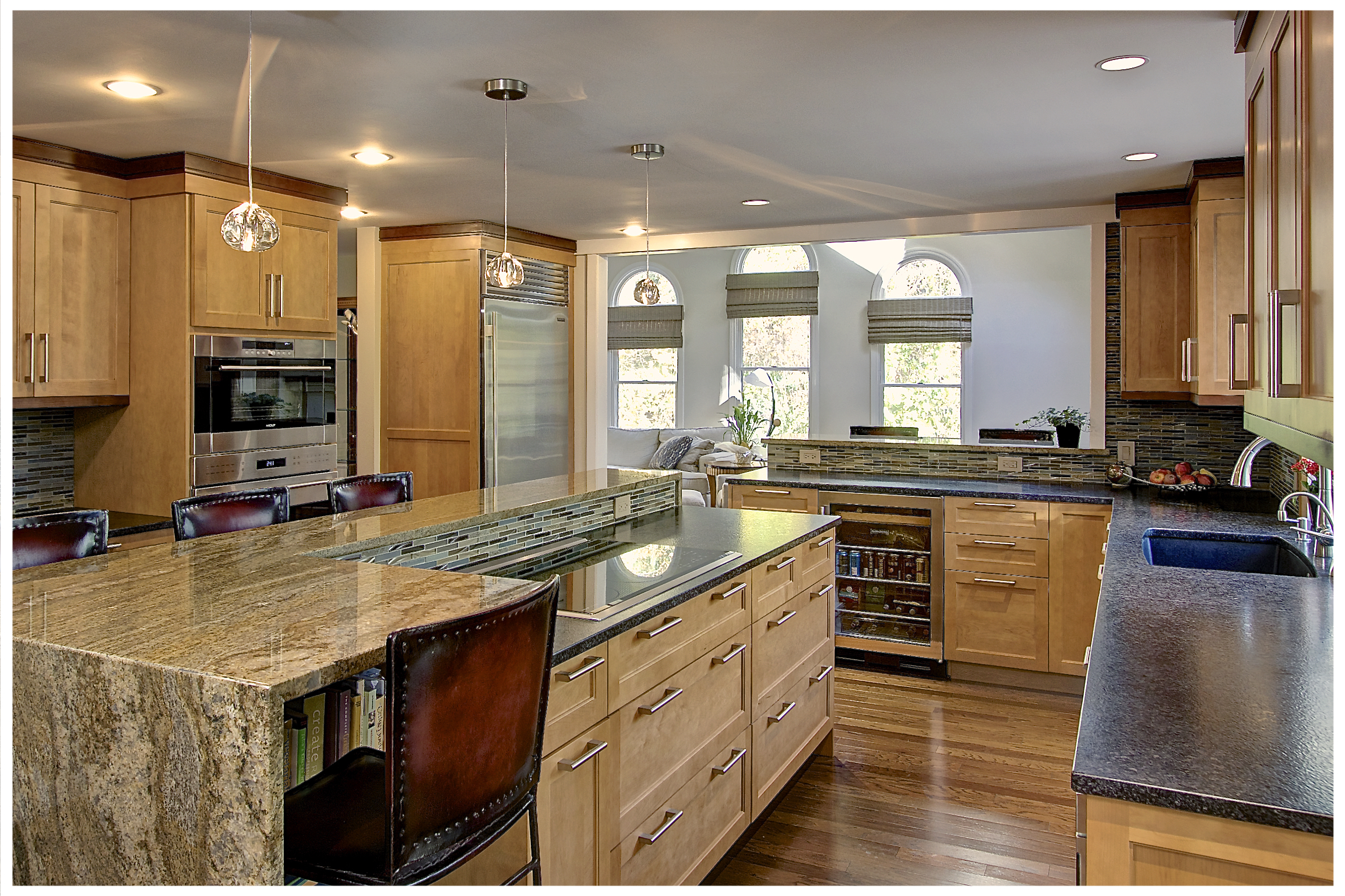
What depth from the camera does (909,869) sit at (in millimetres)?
2723

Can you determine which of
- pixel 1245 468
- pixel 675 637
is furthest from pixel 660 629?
pixel 1245 468

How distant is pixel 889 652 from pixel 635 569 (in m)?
2.47

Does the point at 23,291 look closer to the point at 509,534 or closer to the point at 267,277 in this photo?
the point at 267,277

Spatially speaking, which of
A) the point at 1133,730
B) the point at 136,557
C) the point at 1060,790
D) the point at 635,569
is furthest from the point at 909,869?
the point at 136,557

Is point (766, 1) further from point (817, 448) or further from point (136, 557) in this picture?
point (817, 448)

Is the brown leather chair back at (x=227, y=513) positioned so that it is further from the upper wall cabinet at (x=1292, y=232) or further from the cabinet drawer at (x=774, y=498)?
the upper wall cabinet at (x=1292, y=232)

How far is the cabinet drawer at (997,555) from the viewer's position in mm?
4398

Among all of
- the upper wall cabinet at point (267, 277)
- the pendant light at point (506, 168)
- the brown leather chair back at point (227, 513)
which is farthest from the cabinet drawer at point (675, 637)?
the upper wall cabinet at point (267, 277)

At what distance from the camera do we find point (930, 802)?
317 cm

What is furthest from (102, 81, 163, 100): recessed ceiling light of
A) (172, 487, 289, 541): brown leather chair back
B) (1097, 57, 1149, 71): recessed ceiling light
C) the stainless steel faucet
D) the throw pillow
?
the throw pillow

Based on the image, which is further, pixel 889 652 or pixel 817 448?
pixel 817 448

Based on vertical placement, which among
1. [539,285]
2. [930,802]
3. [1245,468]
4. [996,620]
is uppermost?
[539,285]

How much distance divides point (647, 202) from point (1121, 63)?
8.22 ft

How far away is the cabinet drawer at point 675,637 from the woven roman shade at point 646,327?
6.66 meters
